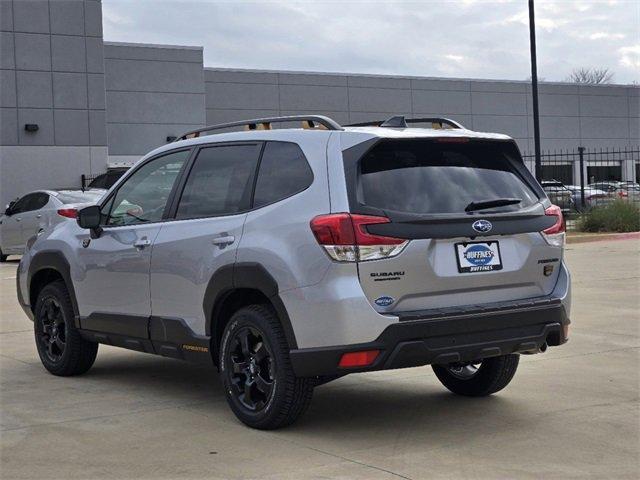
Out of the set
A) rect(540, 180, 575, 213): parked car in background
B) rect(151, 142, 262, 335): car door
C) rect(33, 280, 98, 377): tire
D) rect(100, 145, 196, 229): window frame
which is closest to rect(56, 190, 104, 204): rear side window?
rect(33, 280, 98, 377): tire

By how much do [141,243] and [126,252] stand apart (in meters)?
0.22

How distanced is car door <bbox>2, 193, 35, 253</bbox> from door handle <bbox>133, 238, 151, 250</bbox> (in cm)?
1438

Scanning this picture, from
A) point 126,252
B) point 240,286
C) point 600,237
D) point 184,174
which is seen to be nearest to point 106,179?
point 600,237

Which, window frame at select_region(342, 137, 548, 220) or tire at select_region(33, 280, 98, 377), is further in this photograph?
tire at select_region(33, 280, 98, 377)

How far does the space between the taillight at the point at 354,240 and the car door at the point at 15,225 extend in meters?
16.3

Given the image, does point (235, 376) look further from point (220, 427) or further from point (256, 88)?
point (256, 88)

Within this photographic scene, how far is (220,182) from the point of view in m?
6.80

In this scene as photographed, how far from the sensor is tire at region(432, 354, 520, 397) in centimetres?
704

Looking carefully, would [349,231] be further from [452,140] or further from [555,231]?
[555,231]

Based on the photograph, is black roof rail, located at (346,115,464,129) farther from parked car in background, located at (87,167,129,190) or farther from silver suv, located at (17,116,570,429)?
parked car in background, located at (87,167,129,190)

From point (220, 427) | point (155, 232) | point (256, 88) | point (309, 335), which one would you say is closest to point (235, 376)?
point (220, 427)

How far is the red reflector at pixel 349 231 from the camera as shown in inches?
223

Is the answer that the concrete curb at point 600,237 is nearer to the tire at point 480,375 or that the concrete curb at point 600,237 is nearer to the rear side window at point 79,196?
the rear side window at point 79,196

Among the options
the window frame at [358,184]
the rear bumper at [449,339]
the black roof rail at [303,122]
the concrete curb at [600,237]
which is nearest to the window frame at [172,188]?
the black roof rail at [303,122]
